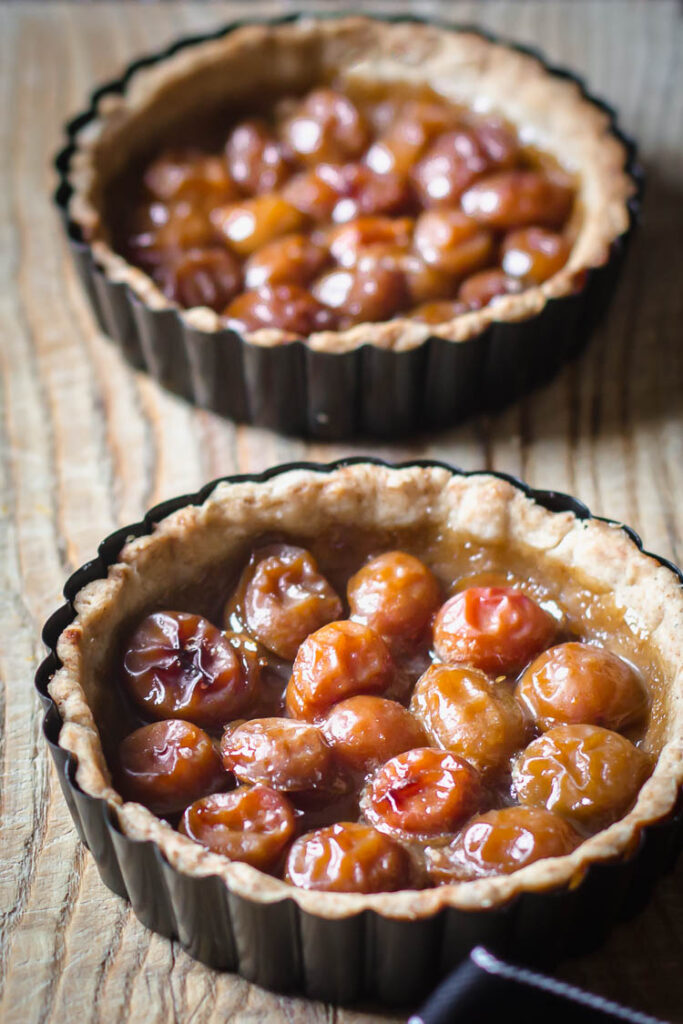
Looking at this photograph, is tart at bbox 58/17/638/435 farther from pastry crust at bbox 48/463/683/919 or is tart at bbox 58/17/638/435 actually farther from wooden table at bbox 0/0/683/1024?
pastry crust at bbox 48/463/683/919

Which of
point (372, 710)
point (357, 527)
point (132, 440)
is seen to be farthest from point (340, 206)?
point (372, 710)

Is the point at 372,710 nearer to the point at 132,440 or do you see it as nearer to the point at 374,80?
the point at 132,440

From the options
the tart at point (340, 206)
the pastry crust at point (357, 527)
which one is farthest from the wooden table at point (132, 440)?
the pastry crust at point (357, 527)

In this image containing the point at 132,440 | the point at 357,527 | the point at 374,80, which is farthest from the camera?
the point at 374,80

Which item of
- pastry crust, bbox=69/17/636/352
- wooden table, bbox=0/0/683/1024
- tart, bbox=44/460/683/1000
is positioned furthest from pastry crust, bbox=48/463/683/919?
pastry crust, bbox=69/17/636/352

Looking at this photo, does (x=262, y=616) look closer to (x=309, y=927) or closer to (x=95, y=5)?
(x=309, y=927)

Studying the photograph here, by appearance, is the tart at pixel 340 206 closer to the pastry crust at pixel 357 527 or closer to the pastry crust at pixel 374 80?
the pastry crust at pixel 374 80

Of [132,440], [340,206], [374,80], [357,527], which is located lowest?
[132,440]
